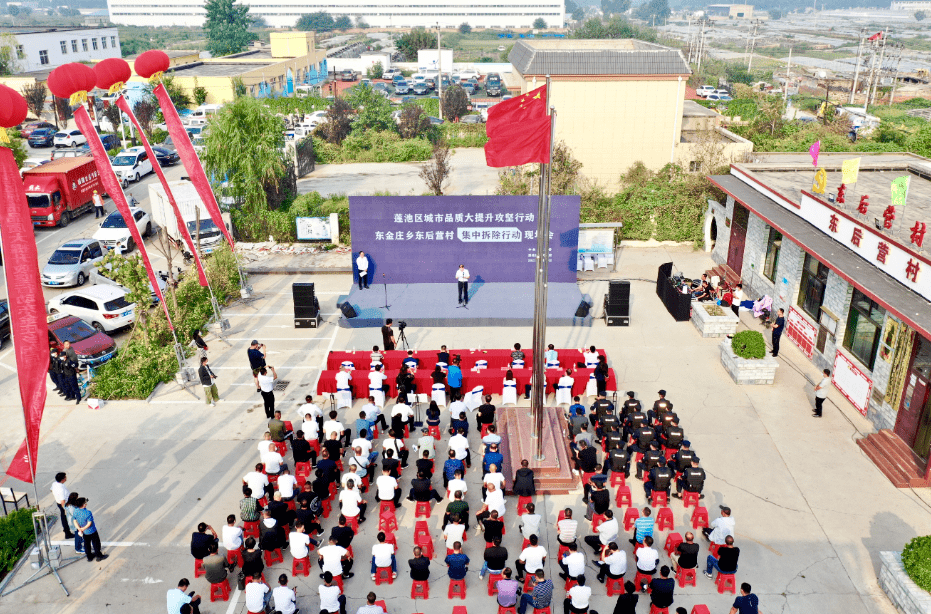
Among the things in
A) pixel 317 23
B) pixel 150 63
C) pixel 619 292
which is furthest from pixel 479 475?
pixel 317 23

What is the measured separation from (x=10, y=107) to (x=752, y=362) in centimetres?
1689

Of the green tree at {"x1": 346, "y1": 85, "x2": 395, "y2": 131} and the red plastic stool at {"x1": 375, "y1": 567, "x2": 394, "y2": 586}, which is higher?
the green tree at {"x1": 346, "y1": 85, "x2": 395, "y2": 131}

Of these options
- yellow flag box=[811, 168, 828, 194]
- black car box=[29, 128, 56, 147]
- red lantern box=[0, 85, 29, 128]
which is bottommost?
black car box=[29, 128, 56, 147]

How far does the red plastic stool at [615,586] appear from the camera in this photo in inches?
477

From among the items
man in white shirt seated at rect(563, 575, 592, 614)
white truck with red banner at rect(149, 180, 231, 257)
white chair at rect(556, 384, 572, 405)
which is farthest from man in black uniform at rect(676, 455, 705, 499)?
white truck with red banner at rect(149, 180, 231, 257)

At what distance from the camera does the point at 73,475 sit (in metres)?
15.6

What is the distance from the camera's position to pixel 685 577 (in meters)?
12.3

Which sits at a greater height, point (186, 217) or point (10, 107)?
point (10, 107)

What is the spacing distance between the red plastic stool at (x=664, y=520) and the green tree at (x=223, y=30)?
11089cm

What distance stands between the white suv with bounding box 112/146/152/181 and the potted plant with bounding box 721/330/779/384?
33.7m

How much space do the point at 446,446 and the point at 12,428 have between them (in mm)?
10584

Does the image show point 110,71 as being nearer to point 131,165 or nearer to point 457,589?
point 457,589

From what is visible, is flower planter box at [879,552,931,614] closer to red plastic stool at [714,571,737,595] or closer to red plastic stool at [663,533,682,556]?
red plastic stool at [714,571,737,595]

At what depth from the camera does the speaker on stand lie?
2223 cm
